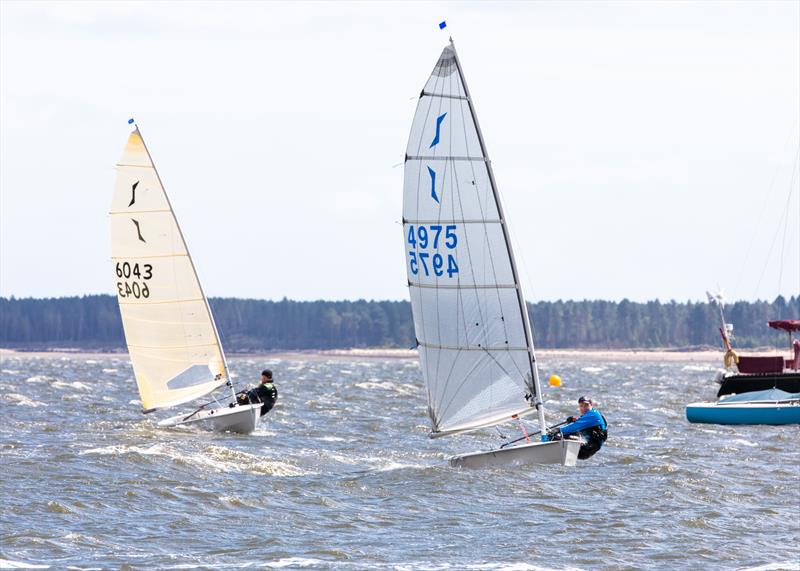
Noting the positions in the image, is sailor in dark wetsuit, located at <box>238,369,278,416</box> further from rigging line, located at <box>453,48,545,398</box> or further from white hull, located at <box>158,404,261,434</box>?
rigging line, located at <box>453,48,545,398</box>

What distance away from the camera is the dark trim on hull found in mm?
39594

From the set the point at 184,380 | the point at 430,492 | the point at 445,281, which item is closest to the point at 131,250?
the point at 184,380

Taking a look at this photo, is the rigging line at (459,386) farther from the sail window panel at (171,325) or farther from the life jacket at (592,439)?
the sail window panel at (171,325)

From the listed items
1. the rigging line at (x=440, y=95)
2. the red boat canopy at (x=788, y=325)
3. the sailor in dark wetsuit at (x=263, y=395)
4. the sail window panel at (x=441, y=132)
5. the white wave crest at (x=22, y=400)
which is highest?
the rigging line at (x=440, y=95)

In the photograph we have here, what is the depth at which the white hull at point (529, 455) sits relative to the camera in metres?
24.4

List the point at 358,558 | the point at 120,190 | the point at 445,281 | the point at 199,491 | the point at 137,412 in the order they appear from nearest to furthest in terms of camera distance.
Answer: the point at 358,558
the point at 199,491
the point at 445,281
the point at 120,190
the point at 137,412

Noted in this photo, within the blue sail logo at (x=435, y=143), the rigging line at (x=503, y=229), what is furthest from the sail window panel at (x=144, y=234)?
the rigging line at (x=503, y=229)

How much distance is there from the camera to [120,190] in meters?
33.6

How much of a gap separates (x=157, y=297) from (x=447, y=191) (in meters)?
12.3

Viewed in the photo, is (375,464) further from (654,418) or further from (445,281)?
(654,418)

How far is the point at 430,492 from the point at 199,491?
3.84 meters

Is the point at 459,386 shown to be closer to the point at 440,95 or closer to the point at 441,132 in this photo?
the point at 441,132

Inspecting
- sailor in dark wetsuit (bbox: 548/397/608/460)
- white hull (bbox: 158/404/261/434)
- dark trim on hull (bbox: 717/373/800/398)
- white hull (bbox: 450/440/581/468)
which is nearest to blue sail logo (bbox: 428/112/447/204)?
sailor in dark wetsuit (bbox: 548/397/608/460)

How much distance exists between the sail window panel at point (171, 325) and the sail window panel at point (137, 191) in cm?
260
